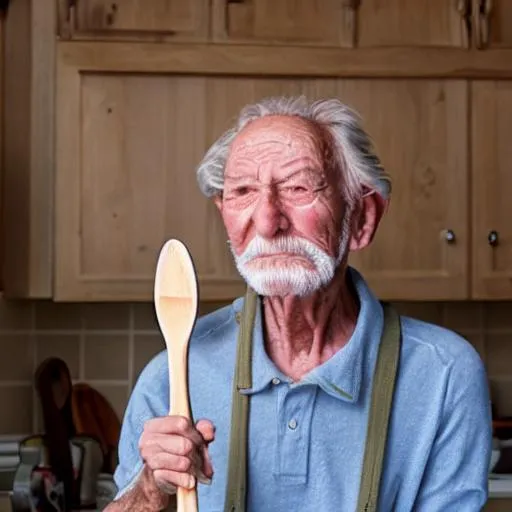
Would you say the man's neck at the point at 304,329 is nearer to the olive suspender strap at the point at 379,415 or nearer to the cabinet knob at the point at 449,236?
the olive suspender strap at the point at 379,415

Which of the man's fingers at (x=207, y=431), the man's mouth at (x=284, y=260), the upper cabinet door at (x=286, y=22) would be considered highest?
the upper cabinet door at (x=286, y=22)

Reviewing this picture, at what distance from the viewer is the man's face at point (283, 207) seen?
979 mm

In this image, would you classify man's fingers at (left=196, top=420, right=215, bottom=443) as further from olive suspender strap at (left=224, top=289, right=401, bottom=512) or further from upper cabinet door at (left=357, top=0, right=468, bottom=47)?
upper cabinet door at (left=357, top=0, right=468, bottom=47)

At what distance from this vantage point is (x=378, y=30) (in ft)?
6.85

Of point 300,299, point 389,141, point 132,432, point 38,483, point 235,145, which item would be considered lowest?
point 38,483

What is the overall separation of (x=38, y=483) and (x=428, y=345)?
3.95ft

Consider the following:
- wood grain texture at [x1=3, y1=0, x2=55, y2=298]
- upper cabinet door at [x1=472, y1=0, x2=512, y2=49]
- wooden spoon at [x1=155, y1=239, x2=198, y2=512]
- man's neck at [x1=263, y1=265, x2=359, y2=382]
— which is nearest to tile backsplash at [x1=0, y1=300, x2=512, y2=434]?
wood grain texture at [x1=3, y1=0, x2=55, y2=298]

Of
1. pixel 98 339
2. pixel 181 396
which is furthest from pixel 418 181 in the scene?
pixel 181 396

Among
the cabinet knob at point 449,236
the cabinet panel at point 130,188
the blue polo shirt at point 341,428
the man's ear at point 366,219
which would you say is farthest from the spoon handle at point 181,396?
the cabinet knob at point 449,236

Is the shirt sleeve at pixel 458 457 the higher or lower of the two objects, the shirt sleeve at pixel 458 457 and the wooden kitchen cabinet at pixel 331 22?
the lower

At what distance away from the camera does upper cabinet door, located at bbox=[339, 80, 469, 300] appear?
2090 mm

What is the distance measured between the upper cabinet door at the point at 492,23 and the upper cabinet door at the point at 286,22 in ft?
0.77

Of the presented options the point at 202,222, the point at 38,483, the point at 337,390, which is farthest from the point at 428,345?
the point at 38,483

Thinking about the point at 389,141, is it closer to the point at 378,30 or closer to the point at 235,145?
the point at 378,30
